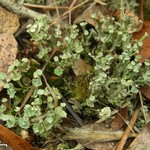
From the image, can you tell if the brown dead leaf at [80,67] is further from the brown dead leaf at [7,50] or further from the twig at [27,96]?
the brown dead leaf at [7,50]

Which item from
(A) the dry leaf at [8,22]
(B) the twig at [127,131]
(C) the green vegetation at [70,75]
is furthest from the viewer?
(A) the dry leaf at [8,22]

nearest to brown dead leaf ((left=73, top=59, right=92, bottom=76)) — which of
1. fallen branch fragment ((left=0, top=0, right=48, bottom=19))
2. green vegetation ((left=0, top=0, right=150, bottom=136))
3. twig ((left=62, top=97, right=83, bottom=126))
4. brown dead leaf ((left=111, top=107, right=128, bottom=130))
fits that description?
green vegetation ((left=0, top=0, right=150, bottom=136))

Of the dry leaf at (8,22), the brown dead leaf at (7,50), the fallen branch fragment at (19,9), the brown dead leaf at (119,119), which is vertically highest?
the fallen branch fragment at (19,9)

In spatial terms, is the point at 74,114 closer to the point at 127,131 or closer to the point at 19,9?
the point at 127,131

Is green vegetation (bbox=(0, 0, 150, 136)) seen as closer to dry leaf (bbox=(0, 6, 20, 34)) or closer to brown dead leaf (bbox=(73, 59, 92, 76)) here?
brown dead leaf (bbox=(73, 59, 92, 76))

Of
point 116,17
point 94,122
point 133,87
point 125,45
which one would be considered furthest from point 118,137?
point 116,17

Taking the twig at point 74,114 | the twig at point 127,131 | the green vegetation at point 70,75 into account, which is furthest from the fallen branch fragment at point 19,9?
the twig at point 127,131

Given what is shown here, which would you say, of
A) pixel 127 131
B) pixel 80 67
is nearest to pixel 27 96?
pixel 80 67
